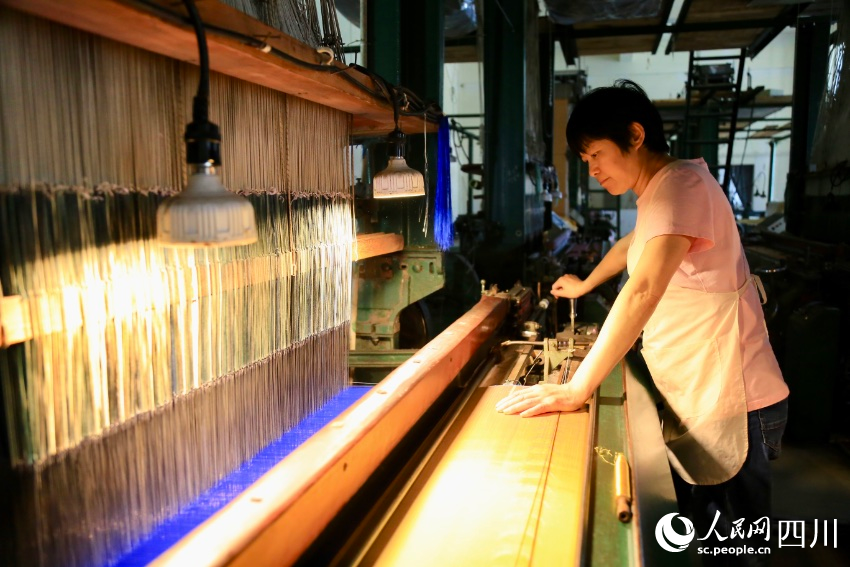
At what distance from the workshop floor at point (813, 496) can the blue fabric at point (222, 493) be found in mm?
2124

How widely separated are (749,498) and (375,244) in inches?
58.2

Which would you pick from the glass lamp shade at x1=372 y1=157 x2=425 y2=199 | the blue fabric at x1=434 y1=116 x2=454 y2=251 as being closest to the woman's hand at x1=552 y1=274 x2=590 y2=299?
the blue fabric at x1=434 y1=116 x2=454 y2=251

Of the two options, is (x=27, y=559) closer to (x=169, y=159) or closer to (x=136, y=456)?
(x=136, y=456)

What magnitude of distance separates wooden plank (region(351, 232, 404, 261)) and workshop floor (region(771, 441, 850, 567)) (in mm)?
2044

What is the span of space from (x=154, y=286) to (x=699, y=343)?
4.55ft

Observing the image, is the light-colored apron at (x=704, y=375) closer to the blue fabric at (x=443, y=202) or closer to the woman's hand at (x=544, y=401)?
the woman's hand at (x=544, y=401)

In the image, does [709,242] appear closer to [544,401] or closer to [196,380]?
[544,401]

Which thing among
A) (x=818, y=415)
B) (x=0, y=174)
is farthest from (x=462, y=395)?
(x=818, y=415)

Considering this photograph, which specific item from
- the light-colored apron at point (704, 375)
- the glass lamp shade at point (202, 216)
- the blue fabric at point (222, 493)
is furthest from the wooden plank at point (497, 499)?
the glass lamp shade at point (202, 216)

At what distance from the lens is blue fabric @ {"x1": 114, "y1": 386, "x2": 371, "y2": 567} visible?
4.26 feet

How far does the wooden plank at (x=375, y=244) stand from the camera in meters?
2.41

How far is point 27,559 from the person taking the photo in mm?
1062

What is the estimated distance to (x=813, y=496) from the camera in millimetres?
3373

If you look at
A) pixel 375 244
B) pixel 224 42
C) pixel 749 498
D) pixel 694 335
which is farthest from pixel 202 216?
pixel 749 498
